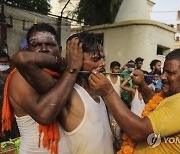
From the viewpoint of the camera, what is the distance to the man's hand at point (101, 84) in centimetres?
175

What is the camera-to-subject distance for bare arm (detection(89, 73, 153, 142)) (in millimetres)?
1711

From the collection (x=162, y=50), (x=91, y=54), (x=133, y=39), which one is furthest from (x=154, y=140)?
(x=162, y=50)

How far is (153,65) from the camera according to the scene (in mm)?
6855

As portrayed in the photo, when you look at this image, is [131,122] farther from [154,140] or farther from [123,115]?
[154,140]

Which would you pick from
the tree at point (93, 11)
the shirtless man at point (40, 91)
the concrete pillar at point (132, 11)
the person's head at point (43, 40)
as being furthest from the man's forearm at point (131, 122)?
the tree at point (93, 11)

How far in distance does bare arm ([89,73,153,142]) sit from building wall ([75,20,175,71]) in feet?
26.9

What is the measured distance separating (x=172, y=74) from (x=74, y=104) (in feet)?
2.18

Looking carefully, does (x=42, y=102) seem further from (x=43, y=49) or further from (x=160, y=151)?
(x=160, y=151)

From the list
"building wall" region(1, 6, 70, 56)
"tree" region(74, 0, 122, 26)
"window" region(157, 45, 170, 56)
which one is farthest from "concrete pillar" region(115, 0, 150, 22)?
"building wall" region(1, 6, 70, 56)

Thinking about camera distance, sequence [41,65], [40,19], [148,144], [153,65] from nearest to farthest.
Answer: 1. [41,65]
2. [148,144]
3. [153,65]
4. [40,19]

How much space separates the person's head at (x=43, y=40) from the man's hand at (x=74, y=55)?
21 cm

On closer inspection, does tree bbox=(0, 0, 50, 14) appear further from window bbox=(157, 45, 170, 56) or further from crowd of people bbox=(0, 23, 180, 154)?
crowd of people bbox=(0, 23, 180, 154)

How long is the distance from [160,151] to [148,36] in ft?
27.7

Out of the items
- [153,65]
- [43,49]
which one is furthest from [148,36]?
[43,49]
